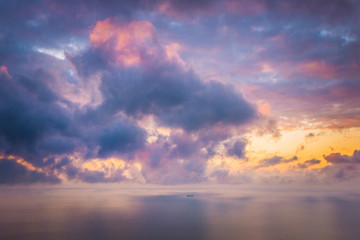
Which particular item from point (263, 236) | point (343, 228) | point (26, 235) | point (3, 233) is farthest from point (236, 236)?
point (3, 233)

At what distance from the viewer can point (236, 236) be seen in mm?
127125

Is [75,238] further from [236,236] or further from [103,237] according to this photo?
[236,236]

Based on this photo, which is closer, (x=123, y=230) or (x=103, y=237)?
(x=103, y=237)

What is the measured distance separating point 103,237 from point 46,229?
43.2 meters

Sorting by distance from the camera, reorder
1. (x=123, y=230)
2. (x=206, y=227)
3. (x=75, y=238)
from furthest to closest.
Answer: (x=206, y=227) < (x=123, y=230) < (x=75, y=238)

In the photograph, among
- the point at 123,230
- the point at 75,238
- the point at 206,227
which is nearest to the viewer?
the point at 75,238

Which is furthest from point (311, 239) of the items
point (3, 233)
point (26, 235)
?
point (3, 233)

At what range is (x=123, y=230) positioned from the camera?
468 feet

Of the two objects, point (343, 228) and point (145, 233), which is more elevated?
point (145, 233)

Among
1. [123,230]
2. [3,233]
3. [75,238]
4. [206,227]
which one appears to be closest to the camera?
[75,238]

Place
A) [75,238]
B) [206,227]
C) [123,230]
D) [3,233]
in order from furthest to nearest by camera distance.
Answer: [206,227] < [123,230] < [3,233] < [75,238]

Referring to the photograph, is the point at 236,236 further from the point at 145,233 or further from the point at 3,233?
the point at 3,233

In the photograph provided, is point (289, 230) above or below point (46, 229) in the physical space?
below

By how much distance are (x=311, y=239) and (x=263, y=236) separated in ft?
70.1
